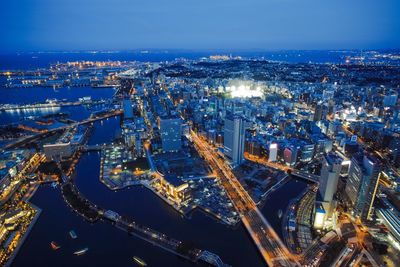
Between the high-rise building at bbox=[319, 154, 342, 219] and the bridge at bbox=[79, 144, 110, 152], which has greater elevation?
the high-rise building at bbox=[319, 154, 342, 219]

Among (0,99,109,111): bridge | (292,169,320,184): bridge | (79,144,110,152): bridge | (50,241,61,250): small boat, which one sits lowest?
(50,241,61,250): small boat

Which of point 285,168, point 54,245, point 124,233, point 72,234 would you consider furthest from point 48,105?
point 285,168

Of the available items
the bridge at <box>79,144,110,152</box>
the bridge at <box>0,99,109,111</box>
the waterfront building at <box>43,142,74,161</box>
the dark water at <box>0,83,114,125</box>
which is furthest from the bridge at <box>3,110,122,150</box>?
the bridge at <box>0,99,109,111</box>

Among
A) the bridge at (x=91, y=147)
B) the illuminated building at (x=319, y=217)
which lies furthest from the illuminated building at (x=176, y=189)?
the bridge at (x=91, y=147)

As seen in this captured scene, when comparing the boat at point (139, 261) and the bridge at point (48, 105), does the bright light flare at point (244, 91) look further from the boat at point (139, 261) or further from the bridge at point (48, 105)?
the boat at point (139, 261)

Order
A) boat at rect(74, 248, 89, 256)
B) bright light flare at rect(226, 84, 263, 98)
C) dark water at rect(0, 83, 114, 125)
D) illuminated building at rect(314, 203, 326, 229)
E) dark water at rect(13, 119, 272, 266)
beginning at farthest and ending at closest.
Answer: bright light flare at rect(226, 84, 263, 98), dark water at rect(0, 83, 114, 125), illuminated building at rect(314, 203, 326, 229), boat at rect(74, 248, 89, 256), dark water at rect(13, 119, 272, 266)

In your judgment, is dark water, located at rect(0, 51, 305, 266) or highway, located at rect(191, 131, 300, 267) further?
dark water, located at rect(0, 51, 305, 266)

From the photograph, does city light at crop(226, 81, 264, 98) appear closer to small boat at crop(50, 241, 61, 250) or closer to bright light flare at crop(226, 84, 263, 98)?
bright light flare at crop(226, 84, 263, 98)

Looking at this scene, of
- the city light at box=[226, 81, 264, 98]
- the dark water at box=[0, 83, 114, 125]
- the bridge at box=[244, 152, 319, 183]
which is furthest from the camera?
the city light at box=[226, 81, 264, 98]
